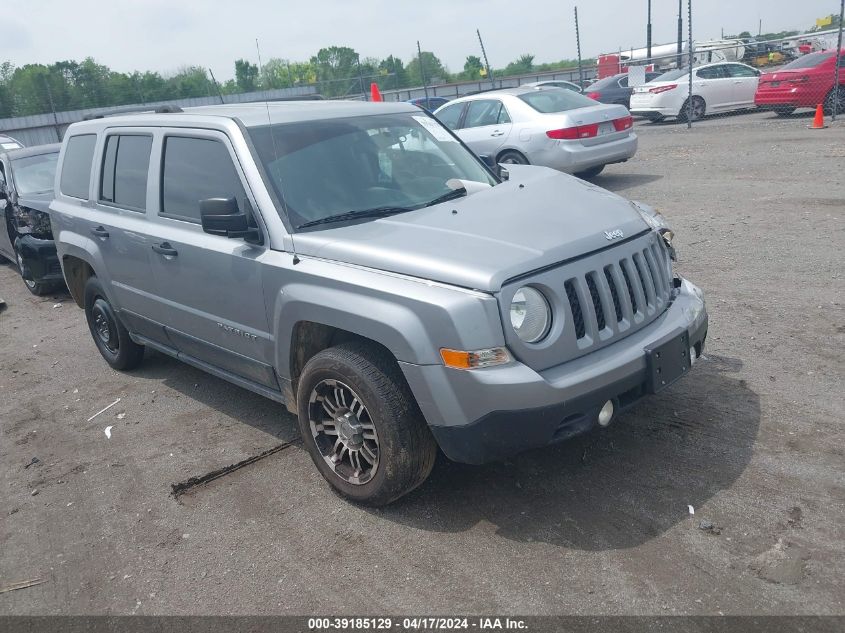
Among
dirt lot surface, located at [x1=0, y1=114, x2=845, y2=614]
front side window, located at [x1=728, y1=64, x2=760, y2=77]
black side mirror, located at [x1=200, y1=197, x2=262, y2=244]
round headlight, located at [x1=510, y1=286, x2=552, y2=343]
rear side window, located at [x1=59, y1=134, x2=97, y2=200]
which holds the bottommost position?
dirt lot surface, located at [x1=0, y1=114, x2=845, y2=614]

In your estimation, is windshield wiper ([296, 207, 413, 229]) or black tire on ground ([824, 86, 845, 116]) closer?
windshield wiper ([296, 207, 413, 229])

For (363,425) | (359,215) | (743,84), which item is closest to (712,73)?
(743,84)

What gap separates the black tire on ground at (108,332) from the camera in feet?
20.2

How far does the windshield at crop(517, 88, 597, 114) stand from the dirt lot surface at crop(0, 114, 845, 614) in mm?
6329

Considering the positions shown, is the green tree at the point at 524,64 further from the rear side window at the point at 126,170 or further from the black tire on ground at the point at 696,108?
the rear side window at the point at 126,170

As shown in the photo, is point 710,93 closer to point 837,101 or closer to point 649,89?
point 649,89

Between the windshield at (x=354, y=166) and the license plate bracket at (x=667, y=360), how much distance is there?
1559 millimetres

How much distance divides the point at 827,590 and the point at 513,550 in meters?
1.26

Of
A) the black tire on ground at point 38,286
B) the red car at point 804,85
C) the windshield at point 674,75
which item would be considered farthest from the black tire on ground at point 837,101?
the black tire on ground at point 38,286

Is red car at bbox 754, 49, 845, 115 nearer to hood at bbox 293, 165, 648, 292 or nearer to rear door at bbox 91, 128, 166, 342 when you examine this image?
hood at bbox 293, 165, 648, 292

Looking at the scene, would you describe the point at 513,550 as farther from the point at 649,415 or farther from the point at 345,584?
the point at 649,415

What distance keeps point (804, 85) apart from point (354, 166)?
15.6 metres

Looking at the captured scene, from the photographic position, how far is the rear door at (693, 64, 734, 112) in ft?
63.9

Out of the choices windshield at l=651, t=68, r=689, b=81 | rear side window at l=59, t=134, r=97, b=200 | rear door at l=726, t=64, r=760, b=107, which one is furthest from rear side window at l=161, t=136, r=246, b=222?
rear door at l=726, t=64, r=760, b=107
